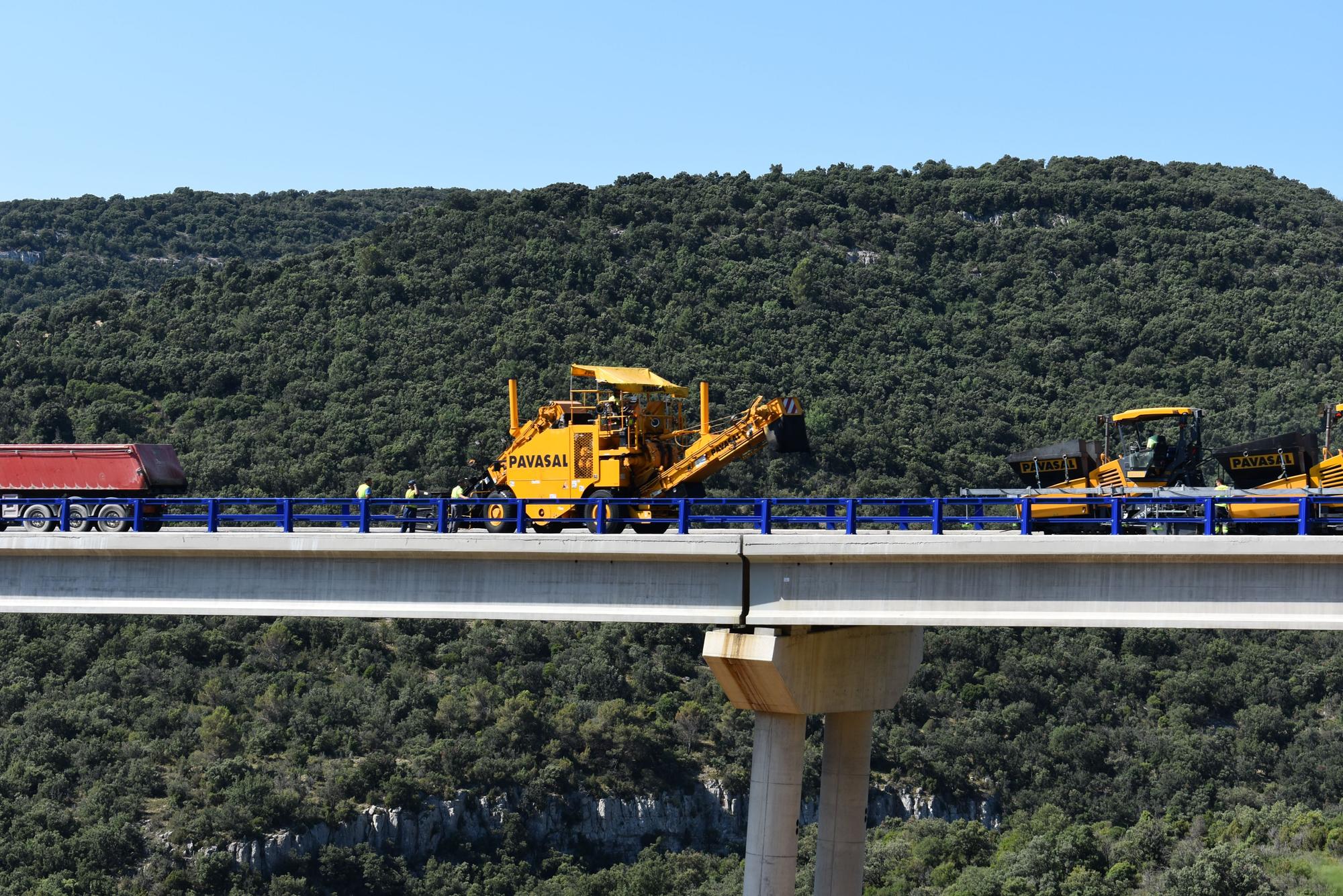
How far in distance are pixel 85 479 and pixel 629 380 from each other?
11968mm

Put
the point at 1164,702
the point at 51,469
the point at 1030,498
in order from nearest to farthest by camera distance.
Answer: the point at 1030,498, the point at 51,469, the point at 1164,702

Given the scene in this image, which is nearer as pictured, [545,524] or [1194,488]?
[1194,488]

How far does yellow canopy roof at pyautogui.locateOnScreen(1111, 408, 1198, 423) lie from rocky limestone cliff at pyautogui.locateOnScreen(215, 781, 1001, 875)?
2797 centimetres

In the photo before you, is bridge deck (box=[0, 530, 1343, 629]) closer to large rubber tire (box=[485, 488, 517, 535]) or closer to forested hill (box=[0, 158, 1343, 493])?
large rubber tire (box=[485, 488, 517, 535])

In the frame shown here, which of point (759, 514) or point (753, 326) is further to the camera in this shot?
point (753, 326)

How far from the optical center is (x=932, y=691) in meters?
69.5

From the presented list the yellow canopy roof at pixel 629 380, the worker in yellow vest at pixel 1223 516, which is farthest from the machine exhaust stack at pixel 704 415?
the worker in yellow vest at pixel 1223 516

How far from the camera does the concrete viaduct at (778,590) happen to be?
1020 inches

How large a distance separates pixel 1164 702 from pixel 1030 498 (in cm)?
4482

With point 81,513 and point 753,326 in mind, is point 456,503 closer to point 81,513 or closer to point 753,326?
point 81,513

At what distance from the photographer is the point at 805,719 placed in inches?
1139

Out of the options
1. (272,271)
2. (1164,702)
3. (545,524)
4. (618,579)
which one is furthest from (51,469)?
(272,271)

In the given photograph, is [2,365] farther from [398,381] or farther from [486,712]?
[486,712]

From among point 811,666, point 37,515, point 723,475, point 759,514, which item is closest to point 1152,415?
point 759,514
